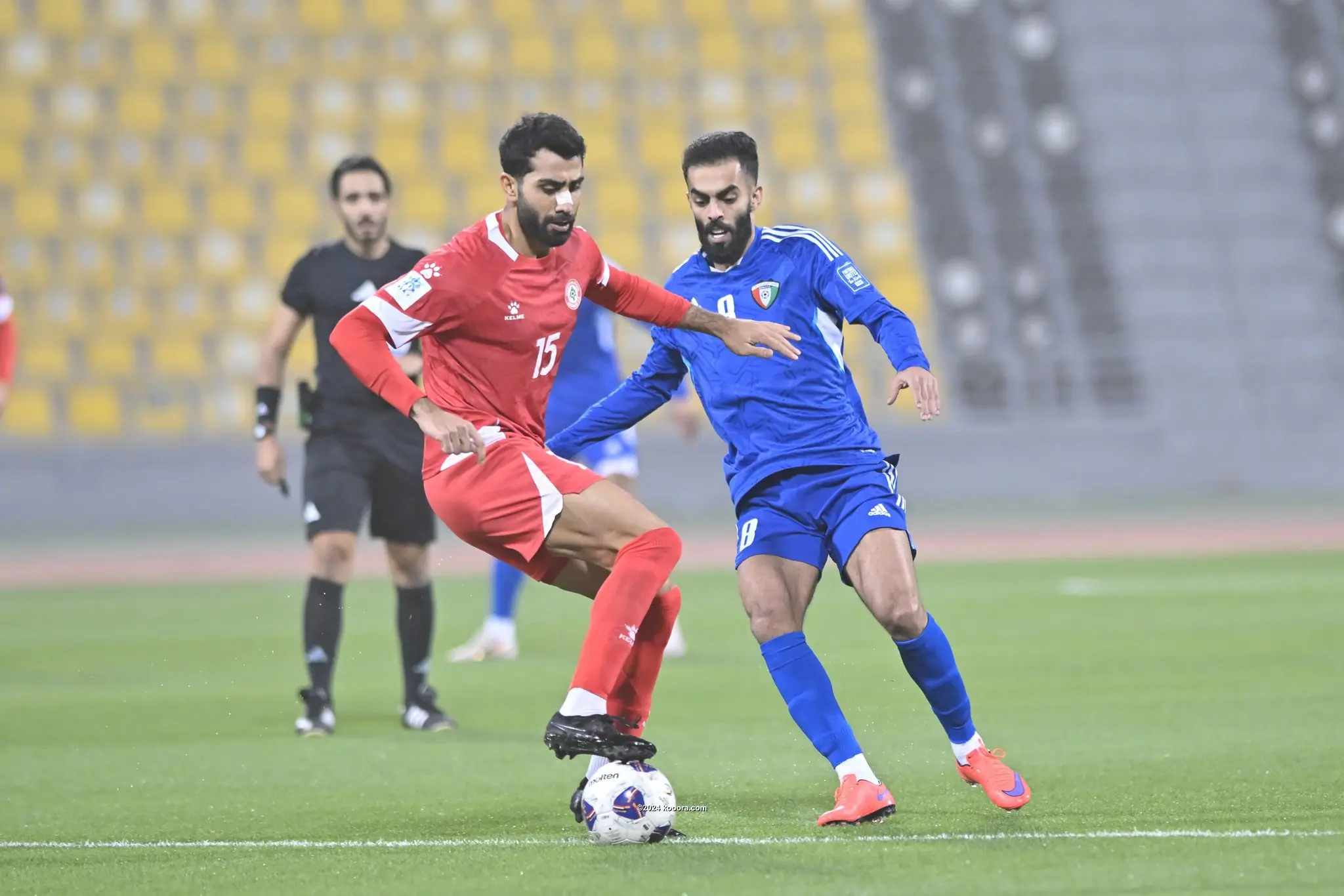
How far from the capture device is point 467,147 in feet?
70.6

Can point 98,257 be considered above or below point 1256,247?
above

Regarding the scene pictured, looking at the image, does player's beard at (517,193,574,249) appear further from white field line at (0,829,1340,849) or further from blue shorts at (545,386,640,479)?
blue shorts at (545,386,640,479)

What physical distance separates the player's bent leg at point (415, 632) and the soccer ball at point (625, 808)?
2.56m

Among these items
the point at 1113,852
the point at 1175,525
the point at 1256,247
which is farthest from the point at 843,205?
the point at 1113,852

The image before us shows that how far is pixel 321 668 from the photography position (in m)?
7.21

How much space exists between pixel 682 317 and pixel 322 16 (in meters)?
17.9

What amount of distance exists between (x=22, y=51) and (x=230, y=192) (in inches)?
126

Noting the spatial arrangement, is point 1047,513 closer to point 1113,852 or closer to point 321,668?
point 321,668

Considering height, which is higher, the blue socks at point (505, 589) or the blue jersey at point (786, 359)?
the blue jersey at point (786, 359)

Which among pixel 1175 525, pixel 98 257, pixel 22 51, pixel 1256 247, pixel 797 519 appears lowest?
pixel 1175 525

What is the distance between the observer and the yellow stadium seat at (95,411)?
19188 mm

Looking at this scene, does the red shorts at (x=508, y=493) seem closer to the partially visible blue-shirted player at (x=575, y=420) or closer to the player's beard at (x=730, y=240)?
the player's beard at (x=730, y=240)

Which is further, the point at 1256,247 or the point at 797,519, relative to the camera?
the point at 1256,247

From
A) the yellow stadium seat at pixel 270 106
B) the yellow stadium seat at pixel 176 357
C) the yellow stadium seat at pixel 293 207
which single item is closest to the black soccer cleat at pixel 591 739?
the yellow stadium seat at pixel 176 357
